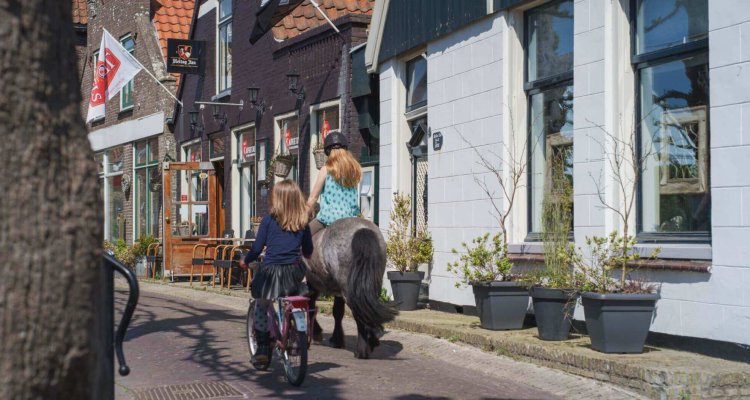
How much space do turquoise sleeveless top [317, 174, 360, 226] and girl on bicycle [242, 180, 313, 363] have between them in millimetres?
1068

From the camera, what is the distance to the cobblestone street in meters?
6.93

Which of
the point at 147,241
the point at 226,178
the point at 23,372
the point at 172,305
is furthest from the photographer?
the point at 147,241


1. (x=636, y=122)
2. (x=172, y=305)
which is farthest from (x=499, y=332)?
(x=172, y=305)

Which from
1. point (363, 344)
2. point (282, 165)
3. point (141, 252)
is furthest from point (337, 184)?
point (141, 252)

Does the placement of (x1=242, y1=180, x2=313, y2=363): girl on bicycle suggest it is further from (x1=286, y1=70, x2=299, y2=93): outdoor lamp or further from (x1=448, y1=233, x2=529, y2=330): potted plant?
(x1=286, y1=70, x2=299, y2=93): outdoor lamp

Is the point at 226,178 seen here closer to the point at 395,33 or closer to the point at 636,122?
the point at 395,33

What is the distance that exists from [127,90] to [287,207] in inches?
749

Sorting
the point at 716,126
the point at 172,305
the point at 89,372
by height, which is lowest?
the point at 172,305

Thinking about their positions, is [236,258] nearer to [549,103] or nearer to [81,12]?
[549,103]

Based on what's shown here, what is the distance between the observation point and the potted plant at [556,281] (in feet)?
27.0

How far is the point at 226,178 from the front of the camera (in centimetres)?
1964

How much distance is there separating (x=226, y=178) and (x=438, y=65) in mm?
8619

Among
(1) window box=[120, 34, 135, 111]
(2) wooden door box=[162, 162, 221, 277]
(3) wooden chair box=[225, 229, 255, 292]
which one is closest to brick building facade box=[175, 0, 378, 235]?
(2) wooden door box=[162, 162, 221, 277]

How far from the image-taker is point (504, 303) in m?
9.20
